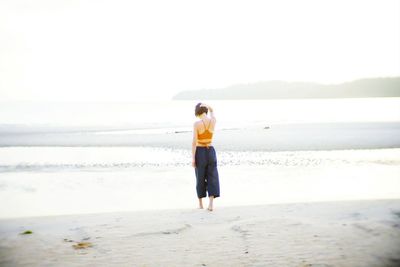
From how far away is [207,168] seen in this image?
8.05 meters

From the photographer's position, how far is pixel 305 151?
20.6 m

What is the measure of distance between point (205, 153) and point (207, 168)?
1.07 ft

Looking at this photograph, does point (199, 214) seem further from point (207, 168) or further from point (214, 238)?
point (214, 238)

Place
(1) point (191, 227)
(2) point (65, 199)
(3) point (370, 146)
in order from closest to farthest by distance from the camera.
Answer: (1) point (191, 227) < (2) point (65, 199) < (3) point (370, 146)

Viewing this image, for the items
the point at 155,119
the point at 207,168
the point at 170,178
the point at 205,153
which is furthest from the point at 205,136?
the point at 155,119

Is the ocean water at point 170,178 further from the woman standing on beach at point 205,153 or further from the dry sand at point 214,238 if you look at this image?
the dry sand at point 214,238

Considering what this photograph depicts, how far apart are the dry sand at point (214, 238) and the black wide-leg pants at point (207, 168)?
51cm

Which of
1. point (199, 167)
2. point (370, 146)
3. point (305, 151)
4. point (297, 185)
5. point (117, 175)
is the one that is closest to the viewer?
point (199, 167)

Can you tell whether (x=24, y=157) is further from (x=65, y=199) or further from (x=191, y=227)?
(x=191, y=227)

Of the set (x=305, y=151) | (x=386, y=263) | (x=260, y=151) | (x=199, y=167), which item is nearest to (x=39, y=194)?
(x=199, y=167)

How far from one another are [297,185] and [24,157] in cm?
1422

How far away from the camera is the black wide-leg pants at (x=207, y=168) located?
7980 millimetres

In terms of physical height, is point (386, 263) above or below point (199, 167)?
below

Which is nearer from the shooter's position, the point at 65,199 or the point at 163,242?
the point at 163,242
